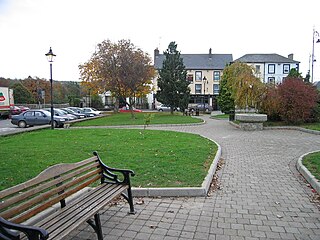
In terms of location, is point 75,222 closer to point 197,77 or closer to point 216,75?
point 197,77

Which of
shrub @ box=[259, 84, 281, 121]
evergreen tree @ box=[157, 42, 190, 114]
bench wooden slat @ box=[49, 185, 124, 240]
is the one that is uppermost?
evergreen tree @ box=[157, 42, 190, 114]

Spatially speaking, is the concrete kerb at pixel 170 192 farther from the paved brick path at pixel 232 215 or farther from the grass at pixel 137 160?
the grass at pixel 137 160

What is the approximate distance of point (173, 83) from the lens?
31.4m

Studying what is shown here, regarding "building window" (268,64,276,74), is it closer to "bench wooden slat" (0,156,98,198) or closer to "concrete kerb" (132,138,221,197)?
"concrete kerb" (132,138,221,197)

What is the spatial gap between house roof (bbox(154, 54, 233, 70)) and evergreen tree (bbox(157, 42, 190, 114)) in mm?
24124

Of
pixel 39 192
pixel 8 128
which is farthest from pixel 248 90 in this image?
pixel 8 128

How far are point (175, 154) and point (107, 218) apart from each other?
174 inches

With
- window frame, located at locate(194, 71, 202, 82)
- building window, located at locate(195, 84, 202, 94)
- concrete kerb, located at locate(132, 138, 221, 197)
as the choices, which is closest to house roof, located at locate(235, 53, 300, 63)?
window frame, located at locate(194, 71, 202, 82)

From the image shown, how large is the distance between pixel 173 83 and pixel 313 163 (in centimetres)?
2476

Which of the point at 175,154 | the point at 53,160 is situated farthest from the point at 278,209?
the point at 53,160

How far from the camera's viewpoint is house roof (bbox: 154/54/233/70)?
188 feet

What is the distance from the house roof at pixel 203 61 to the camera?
188 feet

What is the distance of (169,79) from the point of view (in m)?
31.3

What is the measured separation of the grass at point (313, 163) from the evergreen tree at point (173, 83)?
936 inches
